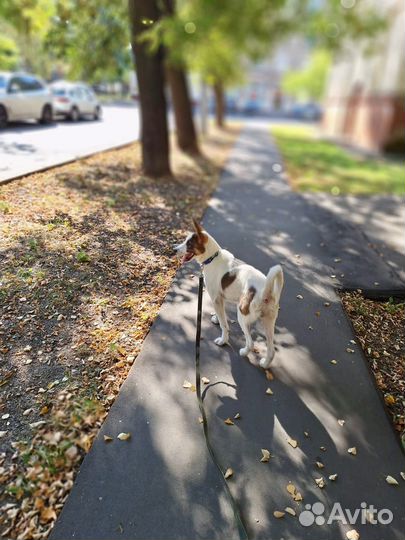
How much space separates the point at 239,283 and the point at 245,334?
0.60 metres

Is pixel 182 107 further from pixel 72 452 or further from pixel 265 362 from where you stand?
pixel 72 452

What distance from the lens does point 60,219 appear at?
6227mm

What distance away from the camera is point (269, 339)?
3.74m

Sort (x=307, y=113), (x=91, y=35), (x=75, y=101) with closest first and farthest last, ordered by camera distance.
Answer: (x=91, y=35) → (x=75, y=101) → (x=307, y=113)

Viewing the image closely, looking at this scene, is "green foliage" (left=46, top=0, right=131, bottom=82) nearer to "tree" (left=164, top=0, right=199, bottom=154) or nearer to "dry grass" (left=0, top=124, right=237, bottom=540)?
"tree" (left=164, top=0, right=199, bottom=154)

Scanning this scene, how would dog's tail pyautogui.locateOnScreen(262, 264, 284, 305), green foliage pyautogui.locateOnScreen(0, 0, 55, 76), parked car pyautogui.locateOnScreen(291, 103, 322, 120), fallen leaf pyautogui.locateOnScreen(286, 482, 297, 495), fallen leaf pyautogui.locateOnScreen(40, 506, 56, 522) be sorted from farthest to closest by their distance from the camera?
parked car pyautogui.locateOnScreen(291, 103, 322, 120) < green foliage pyautogui.locateOnScreen(0, 0, 55, 76) < dog's tail pyautogui.locateOnScreen(262, 264, 284, 305) < fallen leaf pyautogui.locateOnScreen(286, 482, 297, 495) < fallen leaf pyautogui.locateOnScreen(40, 506, 56, 522)

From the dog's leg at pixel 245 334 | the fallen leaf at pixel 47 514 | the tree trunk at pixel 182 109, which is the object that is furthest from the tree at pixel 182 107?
the fallen leaf at pixel 47 514

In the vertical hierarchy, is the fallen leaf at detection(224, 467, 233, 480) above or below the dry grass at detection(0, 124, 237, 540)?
below

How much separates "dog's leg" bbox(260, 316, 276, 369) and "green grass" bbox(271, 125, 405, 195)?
867cm

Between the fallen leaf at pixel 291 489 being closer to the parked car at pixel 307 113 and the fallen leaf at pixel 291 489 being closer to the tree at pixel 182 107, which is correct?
the tree at pixel 182 107

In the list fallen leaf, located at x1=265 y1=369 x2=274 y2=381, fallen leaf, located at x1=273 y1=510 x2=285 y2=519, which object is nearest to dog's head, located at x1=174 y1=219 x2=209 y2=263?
fallen leaf, located at x1=265 y1=369 x2=274 y2=381

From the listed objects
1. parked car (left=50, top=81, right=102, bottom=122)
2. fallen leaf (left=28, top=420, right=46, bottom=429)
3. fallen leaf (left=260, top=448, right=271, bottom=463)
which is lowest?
fallen leaf (left=260, top=448, right=271, bottom=463)

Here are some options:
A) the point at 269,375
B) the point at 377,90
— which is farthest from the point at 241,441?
the point at 377,90

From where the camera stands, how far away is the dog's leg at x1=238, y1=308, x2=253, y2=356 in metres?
3.62
